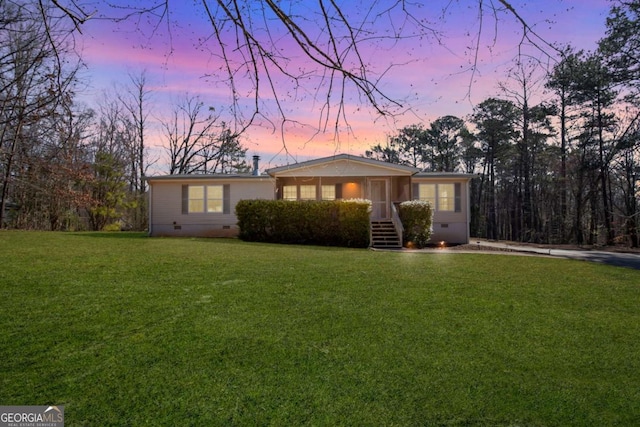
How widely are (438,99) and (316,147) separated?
3.04 feet

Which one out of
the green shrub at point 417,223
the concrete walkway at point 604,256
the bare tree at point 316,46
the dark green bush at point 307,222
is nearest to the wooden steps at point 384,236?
the green shrub at point 417,223

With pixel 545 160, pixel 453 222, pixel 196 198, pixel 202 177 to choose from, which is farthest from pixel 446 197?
pixel 545 160

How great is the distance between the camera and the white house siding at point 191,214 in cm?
1694

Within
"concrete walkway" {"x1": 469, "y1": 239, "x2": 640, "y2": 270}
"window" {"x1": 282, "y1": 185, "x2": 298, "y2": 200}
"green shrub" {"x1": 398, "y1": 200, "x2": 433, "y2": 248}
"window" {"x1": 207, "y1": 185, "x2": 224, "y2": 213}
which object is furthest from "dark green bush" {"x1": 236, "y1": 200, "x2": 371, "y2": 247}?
"concrete walkway" {"x1": 469, "y1": 239, "x2": 640, "y2": 270}

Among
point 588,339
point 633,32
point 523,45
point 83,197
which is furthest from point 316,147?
point 83,197

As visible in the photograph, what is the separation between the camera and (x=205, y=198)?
17.0 metres

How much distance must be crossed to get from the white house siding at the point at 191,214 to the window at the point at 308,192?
1713 mm

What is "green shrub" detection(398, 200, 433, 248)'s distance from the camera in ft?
47.8

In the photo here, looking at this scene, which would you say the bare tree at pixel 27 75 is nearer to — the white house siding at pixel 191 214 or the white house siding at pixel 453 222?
the white house siding at pixel 191 214

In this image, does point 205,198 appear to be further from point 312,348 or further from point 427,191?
point 312,348

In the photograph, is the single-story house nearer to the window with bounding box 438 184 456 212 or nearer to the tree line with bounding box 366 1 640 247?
the window with bounding box 438 184 456 212

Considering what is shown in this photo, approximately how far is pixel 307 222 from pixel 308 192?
162 inches

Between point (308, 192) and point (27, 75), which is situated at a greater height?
point (27, 75)

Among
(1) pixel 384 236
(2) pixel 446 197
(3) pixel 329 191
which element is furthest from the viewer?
(3) pixel 329 191
